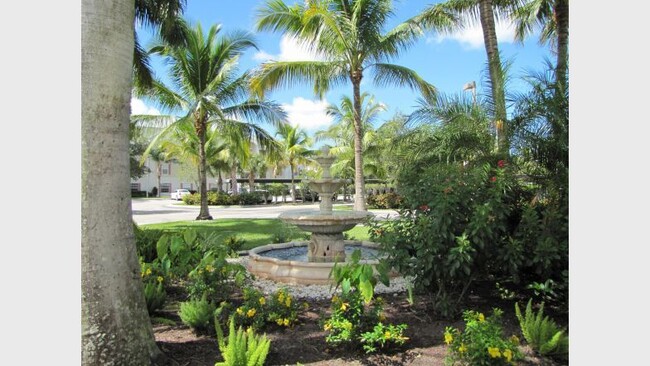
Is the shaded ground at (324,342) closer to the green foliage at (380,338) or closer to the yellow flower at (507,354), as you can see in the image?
the green foliage at (380,338)

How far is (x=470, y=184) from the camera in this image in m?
4.34

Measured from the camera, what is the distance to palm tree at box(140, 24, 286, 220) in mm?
17438

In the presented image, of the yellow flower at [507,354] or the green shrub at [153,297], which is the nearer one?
the yellow flower at [507,354]

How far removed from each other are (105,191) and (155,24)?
11.2 meters

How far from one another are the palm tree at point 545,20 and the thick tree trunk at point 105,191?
351 inches

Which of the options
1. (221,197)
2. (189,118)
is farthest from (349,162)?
(189,118)

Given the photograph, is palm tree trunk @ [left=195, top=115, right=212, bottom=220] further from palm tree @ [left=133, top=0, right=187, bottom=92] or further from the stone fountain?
the stone fountain

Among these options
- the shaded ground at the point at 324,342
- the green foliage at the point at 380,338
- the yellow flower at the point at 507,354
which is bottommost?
the shaded ground at the point at 324,342

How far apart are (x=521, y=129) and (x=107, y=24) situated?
5.09m

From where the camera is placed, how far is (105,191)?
9.24 ft

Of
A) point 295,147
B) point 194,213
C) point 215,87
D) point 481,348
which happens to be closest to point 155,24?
point 215,87

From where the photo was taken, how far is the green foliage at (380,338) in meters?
3.32

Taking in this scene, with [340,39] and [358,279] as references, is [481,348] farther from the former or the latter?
[340,39]

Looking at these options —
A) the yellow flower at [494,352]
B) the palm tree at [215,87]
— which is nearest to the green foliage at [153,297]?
the yellow flower at [494,352]
